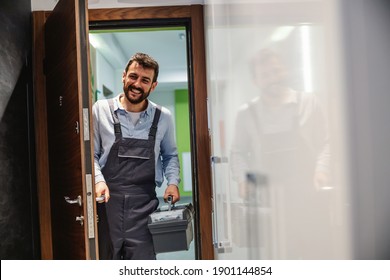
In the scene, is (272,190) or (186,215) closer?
(272,190)

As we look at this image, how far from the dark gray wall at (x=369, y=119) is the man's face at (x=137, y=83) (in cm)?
171

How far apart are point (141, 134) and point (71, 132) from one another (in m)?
0.59

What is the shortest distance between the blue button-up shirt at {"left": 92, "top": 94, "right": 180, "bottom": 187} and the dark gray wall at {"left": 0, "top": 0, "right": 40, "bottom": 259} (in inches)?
13.3

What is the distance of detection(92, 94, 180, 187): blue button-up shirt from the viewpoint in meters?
1.76

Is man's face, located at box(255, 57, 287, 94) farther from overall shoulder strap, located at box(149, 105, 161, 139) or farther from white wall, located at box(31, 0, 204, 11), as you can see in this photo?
overall shoulder strap, located at box(149, 105, 161, 139)

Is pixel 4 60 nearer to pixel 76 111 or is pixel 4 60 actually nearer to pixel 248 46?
pixel 76 111

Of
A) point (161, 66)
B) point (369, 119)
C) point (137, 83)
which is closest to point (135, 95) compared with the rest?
point (137, 83)

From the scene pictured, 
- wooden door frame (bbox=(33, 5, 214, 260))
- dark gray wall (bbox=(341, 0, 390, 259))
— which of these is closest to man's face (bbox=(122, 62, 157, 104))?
wooden door frame (bbox=(33, 5, 214, 260))

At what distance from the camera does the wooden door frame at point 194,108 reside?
5.15ft

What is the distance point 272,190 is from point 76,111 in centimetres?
91

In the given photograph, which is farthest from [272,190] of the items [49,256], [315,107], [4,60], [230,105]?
[49,256]

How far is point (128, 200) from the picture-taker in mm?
1699

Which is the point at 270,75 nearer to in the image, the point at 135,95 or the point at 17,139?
the point at 17,139

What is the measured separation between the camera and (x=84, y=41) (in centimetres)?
121
